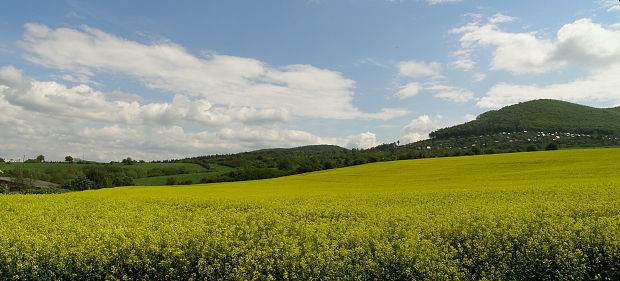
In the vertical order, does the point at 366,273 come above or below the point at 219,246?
below

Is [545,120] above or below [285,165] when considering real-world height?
above

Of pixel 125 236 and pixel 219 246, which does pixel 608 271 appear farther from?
pixel 125 236

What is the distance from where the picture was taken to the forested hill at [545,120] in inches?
5586

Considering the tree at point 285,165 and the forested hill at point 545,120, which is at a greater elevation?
the forested hill at point 545,120

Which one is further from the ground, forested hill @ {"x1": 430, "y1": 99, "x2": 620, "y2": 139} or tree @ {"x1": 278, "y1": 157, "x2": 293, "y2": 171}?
forested hill @ {"x1": 430, "y1": 99, "x2": 620, "y2": 139}

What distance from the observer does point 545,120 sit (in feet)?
535

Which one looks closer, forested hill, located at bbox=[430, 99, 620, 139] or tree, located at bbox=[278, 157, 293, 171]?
tree, located at bbox=[278, 157, 293, 171]

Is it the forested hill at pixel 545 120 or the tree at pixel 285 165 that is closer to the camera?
the tree at pixel 285 165

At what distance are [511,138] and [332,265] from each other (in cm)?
15416

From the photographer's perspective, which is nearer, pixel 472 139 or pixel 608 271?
pixel 608 271

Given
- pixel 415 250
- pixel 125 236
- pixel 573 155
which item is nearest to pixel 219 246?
pixel 125 236

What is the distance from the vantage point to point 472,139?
150750 millimetres

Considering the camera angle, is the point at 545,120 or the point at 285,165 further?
the point at 545,120

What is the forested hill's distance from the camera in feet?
465
